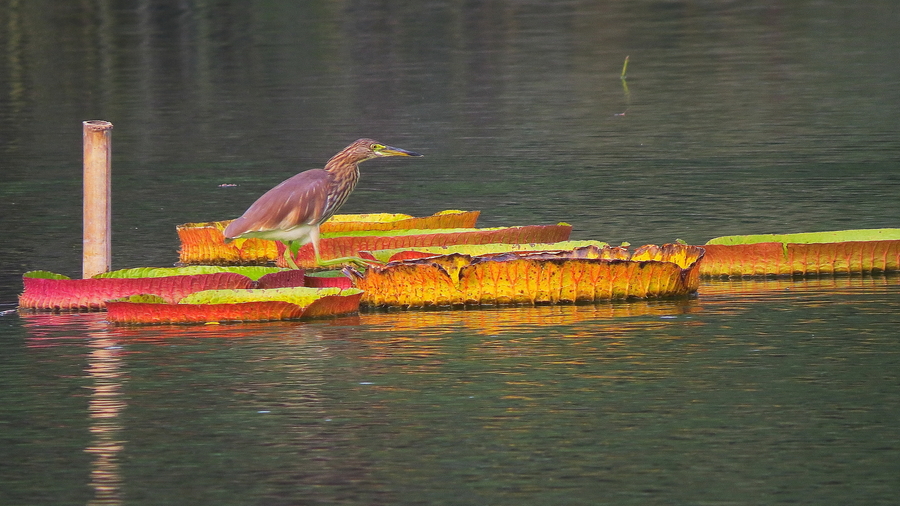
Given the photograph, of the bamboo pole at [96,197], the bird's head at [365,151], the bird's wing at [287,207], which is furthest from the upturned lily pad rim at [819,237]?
the bamboo pole at [96,197]

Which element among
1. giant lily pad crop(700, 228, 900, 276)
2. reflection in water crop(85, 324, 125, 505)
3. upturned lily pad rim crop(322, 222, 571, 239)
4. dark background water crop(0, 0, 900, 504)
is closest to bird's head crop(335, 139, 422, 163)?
upturned lily pad rim crop(322, 222, 571, 239)

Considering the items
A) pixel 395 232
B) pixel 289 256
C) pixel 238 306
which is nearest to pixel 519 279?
pixel 238 306

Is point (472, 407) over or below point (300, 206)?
below

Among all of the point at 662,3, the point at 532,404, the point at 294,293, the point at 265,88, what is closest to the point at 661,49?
the point at 265,88

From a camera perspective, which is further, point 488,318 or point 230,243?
point 230,243

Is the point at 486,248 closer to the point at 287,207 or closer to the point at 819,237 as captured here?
the point at 287,207

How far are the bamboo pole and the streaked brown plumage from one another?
1019mm

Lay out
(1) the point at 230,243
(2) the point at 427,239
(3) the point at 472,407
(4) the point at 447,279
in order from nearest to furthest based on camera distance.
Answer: (3) the point at 472,407, (4) the point at 447,279, (2) the point at 427,239, (1) the point at 230,243

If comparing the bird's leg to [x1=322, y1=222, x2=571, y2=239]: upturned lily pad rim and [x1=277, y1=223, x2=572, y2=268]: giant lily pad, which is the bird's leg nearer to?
[x1=277, y1=223, x2=572, y2=268]: giant lily pad

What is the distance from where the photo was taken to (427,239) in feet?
48.5

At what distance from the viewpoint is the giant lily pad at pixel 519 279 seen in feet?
40.8

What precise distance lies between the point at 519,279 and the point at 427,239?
2337 millimetres

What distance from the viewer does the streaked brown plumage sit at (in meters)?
13.0

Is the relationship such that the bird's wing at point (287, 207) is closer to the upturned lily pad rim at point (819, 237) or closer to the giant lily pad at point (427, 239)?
the giant lily pad at point (427, 239)
